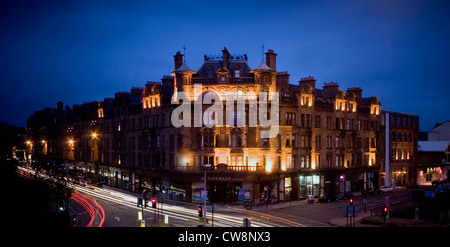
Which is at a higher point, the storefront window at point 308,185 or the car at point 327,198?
the storefront window at point 308,185

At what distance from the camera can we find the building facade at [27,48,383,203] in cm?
5322

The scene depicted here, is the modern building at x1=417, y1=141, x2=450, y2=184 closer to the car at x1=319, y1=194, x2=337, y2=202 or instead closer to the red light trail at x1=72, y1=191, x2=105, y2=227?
the car at x1=319, y1=194, x2=337, y2=202

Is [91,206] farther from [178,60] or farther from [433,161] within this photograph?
[433,161]

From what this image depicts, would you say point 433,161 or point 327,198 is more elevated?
point 433,161

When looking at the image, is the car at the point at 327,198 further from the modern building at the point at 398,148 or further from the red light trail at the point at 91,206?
the red light trail at the point at 91,206

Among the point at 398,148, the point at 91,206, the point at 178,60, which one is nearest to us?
the point at 91,206

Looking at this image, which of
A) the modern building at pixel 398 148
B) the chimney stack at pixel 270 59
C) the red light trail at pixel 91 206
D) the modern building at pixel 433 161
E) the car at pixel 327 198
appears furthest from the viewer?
the modern building at pixel 433 161

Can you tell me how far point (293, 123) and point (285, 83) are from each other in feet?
20.2

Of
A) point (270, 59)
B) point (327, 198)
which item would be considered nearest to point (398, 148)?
point (327, 198)

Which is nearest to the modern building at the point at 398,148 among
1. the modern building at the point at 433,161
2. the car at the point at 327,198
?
the modern building at the point at 433,161

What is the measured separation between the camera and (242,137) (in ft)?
175

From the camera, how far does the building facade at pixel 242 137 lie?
5322 centimetres
